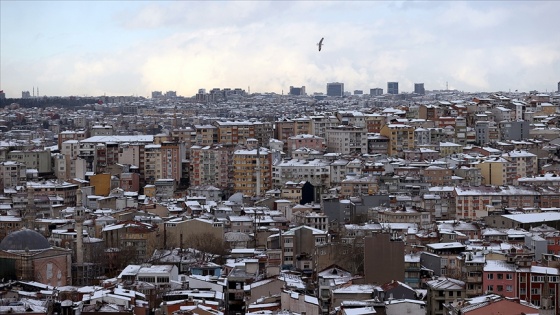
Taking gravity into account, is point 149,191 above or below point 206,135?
below

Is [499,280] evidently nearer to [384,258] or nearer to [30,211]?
[384,258]

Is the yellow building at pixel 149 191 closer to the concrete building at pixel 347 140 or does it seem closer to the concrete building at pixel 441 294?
the concrete building at pixel 347 140

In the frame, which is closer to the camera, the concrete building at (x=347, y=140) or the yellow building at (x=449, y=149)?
the yellow building at (x=449, y=149)

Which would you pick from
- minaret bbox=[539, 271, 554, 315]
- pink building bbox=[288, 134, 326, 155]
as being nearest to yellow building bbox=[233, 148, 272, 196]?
pink building bbox=[288, 134, 326, 155]

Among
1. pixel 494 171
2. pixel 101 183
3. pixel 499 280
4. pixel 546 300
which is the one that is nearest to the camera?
pixel 546 300

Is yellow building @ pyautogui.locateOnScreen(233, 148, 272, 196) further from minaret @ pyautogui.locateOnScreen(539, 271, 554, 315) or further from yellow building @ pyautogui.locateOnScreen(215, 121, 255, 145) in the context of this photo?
minaret @ pyautogui.locateOnScreen(539, 271, 554, 315)

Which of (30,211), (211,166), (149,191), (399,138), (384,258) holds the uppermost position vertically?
(399,138)

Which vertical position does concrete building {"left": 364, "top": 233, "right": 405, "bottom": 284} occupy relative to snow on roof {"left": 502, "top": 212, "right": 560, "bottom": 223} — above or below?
above

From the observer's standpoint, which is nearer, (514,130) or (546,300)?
(546,300)

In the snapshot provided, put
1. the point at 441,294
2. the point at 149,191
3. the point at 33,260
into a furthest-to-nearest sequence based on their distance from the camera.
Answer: the point at 149,191 → the point at 33,260 → the point at 441,294


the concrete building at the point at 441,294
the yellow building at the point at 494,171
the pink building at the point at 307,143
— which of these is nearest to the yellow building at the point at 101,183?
the pink building at the point at 307,143

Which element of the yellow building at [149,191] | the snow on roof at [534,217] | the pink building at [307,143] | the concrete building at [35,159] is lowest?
the yellow building at [149,191]

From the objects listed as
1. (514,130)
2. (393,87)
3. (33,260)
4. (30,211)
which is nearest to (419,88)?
(393,87)
